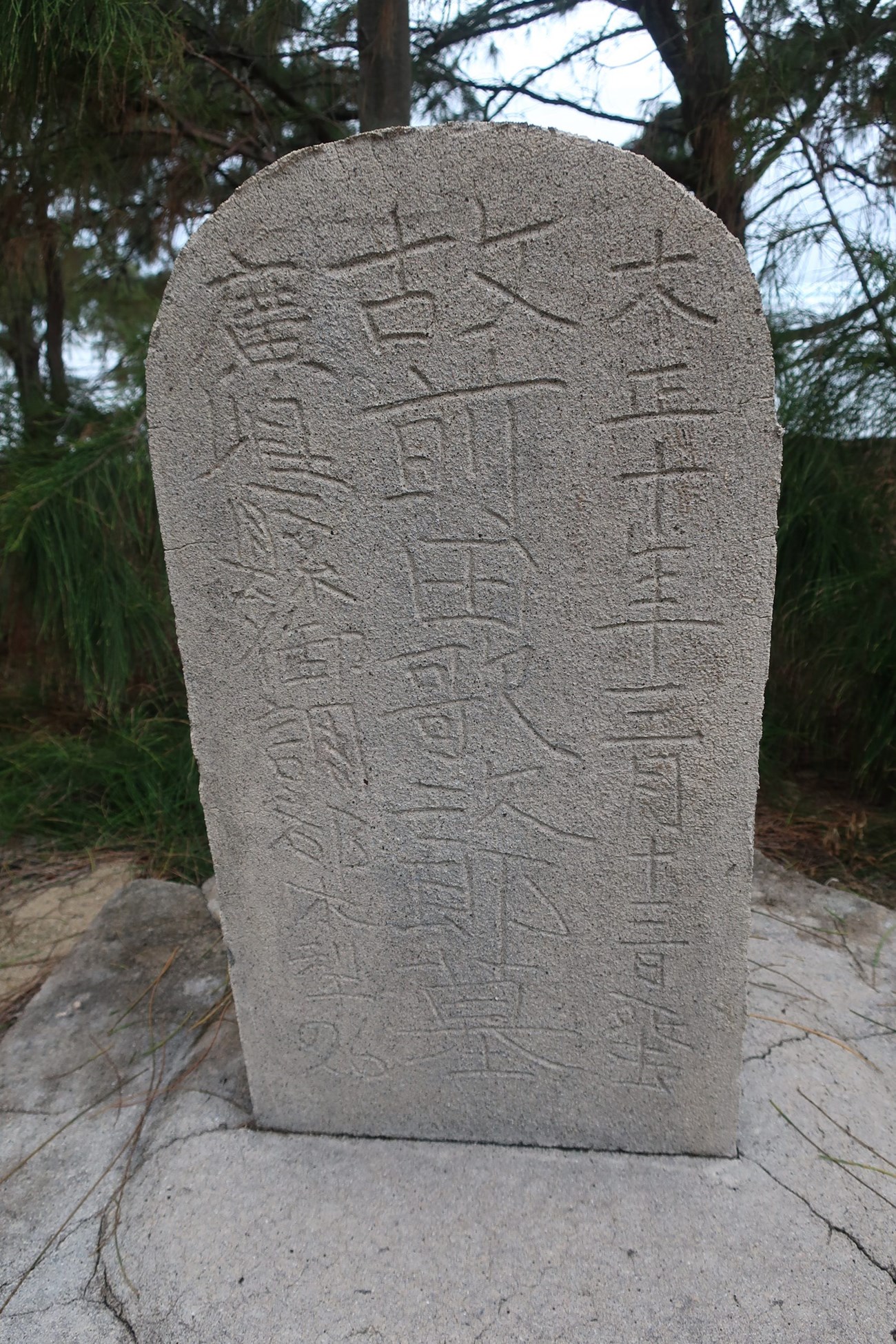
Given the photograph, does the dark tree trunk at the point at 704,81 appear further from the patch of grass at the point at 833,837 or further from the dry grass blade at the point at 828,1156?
the dry grass blade at the point at 828,1156

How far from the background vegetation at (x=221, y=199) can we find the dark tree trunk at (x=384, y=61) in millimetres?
29

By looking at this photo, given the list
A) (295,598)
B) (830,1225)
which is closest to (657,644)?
(295,598)

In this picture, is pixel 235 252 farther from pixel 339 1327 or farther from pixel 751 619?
pixel 339 1327

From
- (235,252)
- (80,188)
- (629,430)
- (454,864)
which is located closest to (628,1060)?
(454,864)

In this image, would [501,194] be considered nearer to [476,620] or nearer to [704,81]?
[476,620]

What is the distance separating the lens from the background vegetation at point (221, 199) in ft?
5.84

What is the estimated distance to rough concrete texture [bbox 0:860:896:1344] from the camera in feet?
3.04

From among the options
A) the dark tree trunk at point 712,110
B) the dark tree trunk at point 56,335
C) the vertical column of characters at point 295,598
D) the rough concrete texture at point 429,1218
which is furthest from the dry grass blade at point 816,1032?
the dark tree trunk at point 56,335

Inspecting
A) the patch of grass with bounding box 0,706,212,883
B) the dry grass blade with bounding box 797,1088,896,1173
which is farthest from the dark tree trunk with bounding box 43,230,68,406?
the dry grass blade with bounding box 797,1088,896,1173

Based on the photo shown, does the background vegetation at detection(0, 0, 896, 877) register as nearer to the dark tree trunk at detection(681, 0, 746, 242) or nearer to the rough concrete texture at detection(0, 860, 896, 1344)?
the dark tree trunk at detection(681, 0, 746, 242)

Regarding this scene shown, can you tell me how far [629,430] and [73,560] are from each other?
1.44m

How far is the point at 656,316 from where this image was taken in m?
0.83

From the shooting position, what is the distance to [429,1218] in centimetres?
104

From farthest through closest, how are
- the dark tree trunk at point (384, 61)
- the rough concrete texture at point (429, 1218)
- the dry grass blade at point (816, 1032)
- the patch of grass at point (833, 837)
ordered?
the patch of grass at point (833, 837) < the dark tree trunk at point (384, 61) < the dry grass blade at point (816, 1032) < the rough concrete texture at point (429, 1218)
